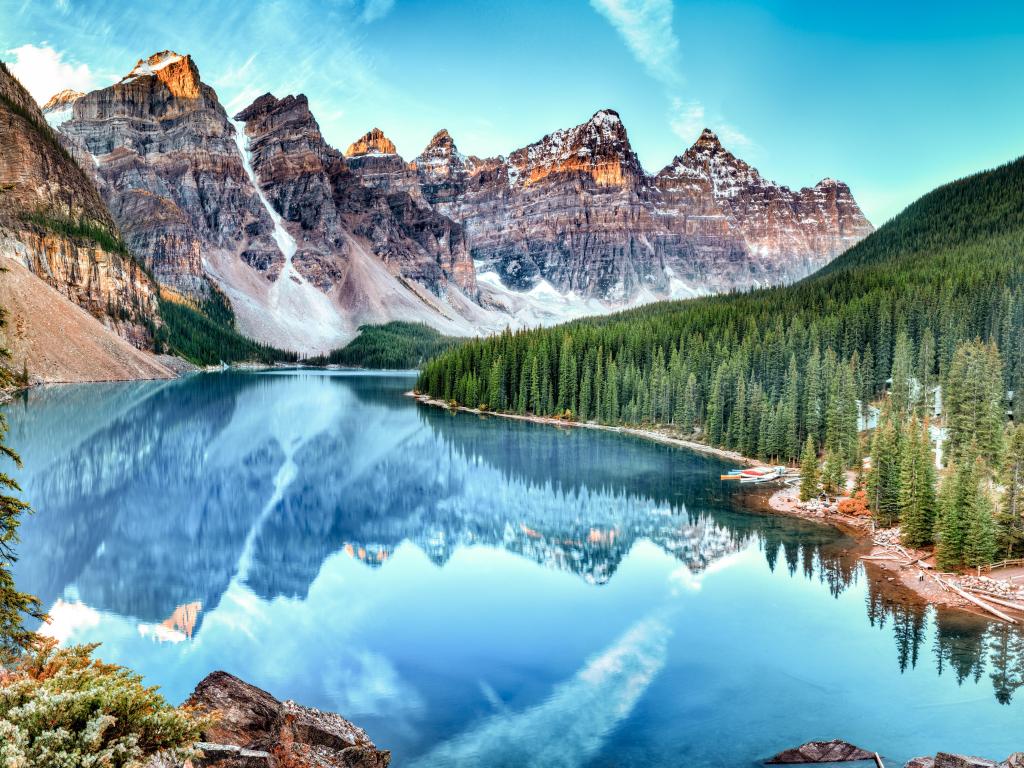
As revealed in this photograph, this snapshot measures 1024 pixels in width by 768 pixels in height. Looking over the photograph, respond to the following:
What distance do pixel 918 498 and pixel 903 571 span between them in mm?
4920

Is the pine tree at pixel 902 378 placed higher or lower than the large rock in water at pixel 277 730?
higher

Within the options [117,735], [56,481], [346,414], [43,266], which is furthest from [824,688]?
[43,266]

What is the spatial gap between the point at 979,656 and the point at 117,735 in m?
23.0

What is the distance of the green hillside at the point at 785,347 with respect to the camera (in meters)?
63.9

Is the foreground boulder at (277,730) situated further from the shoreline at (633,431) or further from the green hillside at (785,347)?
the shoreline at (633,431)

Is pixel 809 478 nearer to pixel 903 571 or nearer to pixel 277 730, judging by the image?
pixel 903 571

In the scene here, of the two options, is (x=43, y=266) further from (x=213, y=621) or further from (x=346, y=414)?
(x=213, y=621)

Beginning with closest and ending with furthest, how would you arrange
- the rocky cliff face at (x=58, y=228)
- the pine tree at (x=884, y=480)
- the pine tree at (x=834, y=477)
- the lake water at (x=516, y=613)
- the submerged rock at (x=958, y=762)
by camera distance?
the submerged rock at (x=958, y=762) → the lake water at (x=516, y=613) → the pine tree at (x=884, y=480) → the pine tree at (x=834, y=477) → the rocky cliff face at (x=58, y=228)

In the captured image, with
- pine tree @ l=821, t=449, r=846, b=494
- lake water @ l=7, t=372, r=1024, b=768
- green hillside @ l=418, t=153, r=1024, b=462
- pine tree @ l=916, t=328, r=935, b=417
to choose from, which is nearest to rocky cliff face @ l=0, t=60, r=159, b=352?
green hillside @ l=418, t=153, r=1024, b=462

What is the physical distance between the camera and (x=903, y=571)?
2953 centimetres

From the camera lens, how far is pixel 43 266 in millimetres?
123250

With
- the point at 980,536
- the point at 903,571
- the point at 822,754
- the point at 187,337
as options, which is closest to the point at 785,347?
the point at 903,571

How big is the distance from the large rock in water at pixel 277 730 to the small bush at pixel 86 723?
94.4 inches

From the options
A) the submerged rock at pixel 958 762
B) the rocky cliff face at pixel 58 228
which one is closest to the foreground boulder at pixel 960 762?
the submerged rock at pixel 958 762
